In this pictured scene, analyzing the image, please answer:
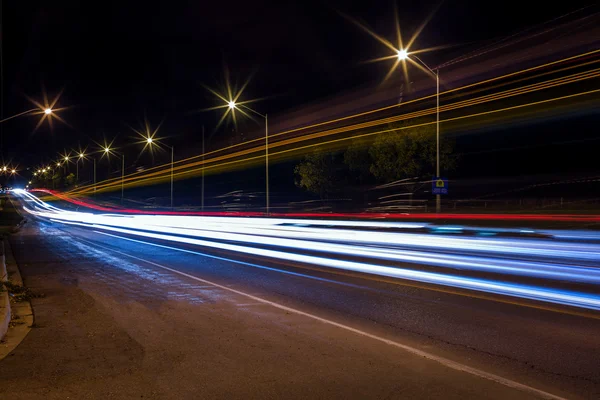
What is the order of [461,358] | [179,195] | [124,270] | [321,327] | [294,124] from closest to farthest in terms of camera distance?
[461,358]
[321,327]
[124,270]
[294,124]
[179,195]

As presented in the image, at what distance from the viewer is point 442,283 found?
11.2 meters

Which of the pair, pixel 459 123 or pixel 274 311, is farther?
pixel 459 123

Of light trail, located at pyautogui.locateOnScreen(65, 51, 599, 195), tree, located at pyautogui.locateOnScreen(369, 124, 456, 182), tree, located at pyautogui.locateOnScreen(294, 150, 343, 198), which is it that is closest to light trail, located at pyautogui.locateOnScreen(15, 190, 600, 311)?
light trail, located at pyautogui.locateOnScreen(65, 51, 599, 195)

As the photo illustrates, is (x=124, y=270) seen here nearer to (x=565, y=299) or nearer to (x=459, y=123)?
(x=565, y=299)

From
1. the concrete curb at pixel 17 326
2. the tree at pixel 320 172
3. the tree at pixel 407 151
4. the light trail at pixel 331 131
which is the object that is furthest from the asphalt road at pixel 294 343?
the tree at pixel 320 172

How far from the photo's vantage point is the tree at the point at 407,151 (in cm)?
3553

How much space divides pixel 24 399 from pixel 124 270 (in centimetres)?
959

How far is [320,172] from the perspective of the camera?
44.6m

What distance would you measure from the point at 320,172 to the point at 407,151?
1024 cm

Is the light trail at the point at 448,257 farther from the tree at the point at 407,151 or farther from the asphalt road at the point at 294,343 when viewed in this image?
the tree at the point at 407,151

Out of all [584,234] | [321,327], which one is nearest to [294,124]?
[584,234]

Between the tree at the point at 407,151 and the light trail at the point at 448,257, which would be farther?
the tree at the point at 407,151

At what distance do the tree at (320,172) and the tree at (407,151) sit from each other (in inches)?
306

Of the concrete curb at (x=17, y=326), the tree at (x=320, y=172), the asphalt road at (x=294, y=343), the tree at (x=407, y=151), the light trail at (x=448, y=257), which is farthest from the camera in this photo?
the tree at (x=320, y=172)
